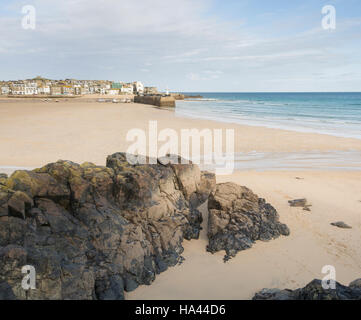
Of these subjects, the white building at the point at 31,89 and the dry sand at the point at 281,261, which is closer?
the dry sand at the point at 281,261

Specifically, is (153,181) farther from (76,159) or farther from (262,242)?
(76,159)

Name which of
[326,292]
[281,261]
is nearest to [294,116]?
[281,261]

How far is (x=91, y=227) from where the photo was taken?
575 cm

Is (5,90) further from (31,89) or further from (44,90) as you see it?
(44,90)

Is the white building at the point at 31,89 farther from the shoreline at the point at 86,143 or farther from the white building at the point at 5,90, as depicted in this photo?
the shoreline at the point at 86,143

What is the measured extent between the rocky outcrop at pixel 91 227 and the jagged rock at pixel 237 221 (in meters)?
0.59

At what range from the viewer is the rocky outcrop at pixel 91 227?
4.57 meters

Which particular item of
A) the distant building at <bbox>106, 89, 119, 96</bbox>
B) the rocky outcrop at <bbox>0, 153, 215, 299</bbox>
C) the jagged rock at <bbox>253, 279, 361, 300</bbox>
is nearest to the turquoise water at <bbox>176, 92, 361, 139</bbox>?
the rocky outcrop at <bbox>0, 153, 215, 299</bbox>

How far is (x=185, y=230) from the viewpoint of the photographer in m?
7.46

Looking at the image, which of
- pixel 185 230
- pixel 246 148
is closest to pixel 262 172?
pixel 246 148

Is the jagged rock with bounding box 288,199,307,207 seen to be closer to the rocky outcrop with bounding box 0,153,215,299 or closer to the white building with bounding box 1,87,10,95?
the rocky outcrop with bounding box 0,153,215,299

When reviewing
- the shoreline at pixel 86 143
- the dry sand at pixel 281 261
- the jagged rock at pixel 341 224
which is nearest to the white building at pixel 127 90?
the shoreline at pixel 86 143

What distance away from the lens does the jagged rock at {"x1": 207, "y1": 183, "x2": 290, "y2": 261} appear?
7.18 m

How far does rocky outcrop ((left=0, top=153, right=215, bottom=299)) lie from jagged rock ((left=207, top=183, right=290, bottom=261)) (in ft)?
1.93
